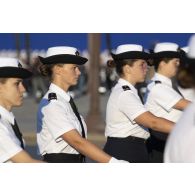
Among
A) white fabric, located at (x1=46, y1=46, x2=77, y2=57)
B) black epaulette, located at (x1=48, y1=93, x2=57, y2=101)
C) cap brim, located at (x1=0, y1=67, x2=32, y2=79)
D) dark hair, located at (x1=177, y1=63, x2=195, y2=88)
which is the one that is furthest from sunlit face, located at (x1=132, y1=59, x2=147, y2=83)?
dark hair, located at (x1=177, y1=63, x2=195, y2=88)

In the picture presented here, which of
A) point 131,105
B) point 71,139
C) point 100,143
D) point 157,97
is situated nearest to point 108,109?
point 131,105

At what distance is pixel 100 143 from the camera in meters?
12.2

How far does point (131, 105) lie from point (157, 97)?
0.71 meters

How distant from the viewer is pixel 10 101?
3.92 metres

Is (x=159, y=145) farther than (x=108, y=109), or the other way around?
(x=159, y=145)

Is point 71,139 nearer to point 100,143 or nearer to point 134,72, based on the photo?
point 134,72

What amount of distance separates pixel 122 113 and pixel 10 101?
1.31 m

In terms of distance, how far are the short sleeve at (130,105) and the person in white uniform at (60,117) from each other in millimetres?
452

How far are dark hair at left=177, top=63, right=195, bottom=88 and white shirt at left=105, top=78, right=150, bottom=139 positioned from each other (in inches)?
96.6

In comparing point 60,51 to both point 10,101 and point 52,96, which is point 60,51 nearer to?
point 52,96

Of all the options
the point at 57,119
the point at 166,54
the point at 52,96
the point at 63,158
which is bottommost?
the point at 63,158

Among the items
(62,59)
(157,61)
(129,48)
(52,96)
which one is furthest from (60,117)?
(157,61)

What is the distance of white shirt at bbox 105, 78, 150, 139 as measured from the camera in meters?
5.02

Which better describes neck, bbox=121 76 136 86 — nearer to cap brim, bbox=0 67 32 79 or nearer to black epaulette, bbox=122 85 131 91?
black epaulette, bbox=122 85 131 91
